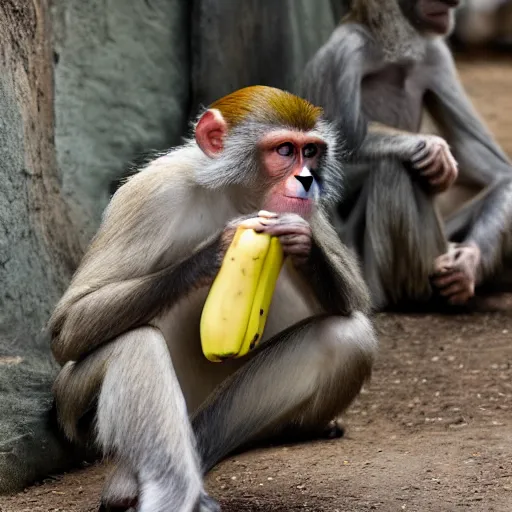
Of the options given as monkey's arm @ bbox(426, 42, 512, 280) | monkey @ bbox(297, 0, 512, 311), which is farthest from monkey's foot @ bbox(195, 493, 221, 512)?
monkey's arm @ bbox(426, 42, 512, 280)

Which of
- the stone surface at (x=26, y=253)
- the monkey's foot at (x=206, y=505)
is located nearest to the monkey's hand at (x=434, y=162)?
the stone surface at (x=26, y=253)

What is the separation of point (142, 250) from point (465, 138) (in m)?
5.38

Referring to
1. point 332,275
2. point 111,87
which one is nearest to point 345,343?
point 332,275

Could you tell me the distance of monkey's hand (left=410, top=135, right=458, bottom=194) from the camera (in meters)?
8.62

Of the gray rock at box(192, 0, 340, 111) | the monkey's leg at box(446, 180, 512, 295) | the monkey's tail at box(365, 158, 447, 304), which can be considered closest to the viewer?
the monkey's tail at box(365, 158, 447, 304)

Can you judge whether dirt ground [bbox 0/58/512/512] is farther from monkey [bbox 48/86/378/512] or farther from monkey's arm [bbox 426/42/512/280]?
monkey's arm [bbox 426/42/512/280]

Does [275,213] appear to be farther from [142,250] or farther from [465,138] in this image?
[465,138]

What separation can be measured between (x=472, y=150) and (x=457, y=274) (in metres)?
1.33

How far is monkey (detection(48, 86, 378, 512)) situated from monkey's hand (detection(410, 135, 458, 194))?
3403mm

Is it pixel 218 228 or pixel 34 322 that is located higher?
pixel 218 228

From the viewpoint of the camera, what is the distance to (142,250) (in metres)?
4.84

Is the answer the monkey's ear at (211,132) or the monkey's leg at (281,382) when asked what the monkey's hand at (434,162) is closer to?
the monkey's leg at (281,382)

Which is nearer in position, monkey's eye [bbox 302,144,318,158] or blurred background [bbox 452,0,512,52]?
monkey's eye [bbox 302,144,318,158]

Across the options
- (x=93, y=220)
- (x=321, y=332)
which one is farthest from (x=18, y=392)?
(x=93, y=220)
